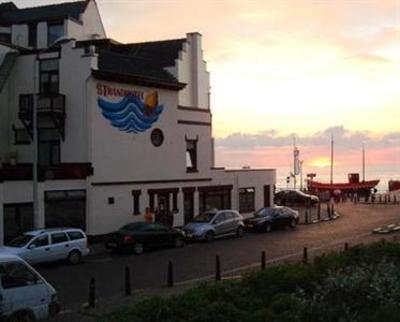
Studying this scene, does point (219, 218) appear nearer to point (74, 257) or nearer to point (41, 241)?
point (74, 257)

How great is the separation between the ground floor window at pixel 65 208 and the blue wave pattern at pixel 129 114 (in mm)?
4677

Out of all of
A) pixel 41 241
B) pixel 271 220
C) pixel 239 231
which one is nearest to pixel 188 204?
pixel 239 231

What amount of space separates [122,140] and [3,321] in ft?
87.4

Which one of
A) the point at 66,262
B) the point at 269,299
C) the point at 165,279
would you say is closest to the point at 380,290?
the point at 269,299

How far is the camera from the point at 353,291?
41.2 feet

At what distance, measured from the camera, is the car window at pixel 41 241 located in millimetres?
28672

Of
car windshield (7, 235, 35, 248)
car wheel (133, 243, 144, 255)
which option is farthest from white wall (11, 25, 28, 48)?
car windshield (7, 235, 35, 248)

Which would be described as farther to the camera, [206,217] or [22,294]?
[206,217]

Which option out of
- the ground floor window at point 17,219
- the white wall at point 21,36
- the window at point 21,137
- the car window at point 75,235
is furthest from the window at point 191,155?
the car window at point 75,235

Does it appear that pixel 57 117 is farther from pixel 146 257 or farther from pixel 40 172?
pixel 146 257

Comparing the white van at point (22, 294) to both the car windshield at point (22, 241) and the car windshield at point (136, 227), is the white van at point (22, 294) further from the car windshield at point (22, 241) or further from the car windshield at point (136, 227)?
the car windshield at point (136, 227)

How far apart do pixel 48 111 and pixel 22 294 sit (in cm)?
2439

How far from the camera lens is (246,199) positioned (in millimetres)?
51844

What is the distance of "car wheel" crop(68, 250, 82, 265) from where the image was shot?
3020 cm
